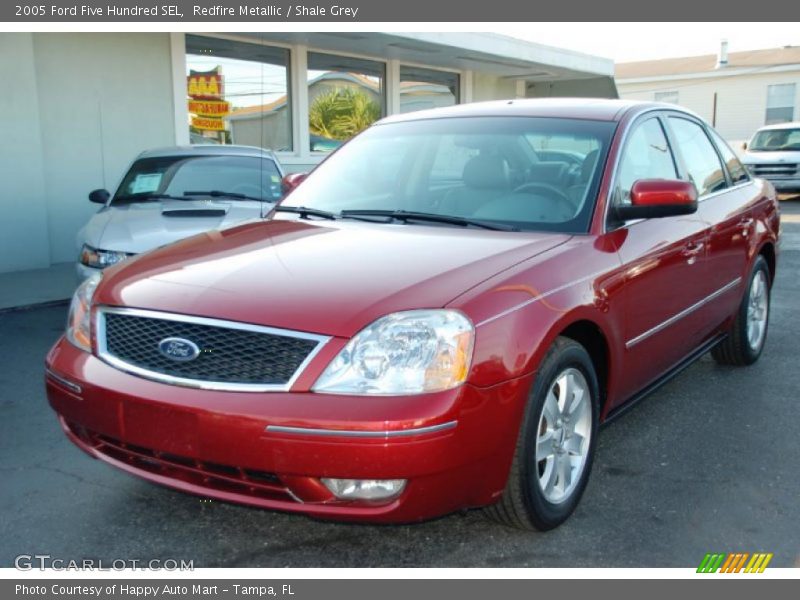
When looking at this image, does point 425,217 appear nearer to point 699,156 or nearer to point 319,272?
point 319,272

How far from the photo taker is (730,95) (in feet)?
104

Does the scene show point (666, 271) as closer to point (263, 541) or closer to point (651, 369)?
point (651, 369)

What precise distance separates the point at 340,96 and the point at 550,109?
10.2 metres

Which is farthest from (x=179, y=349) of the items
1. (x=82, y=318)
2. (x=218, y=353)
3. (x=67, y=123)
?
(x=67, y=123)

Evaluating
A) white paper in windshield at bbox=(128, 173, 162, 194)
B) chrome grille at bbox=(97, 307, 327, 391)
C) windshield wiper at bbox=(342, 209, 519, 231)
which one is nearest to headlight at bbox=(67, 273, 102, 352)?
chrome grille at bbox=(97, 307, 327, 391)

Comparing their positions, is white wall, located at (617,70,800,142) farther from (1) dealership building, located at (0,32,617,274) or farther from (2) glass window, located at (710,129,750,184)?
(2) glass window, located at (710,129,750,184)

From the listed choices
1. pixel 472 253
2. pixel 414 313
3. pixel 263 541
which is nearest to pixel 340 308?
pixel 414 313

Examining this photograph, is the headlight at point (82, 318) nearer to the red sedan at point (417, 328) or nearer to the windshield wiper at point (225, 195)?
the red sedan at point (417, 328)

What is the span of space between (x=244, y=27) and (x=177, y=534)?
916 centimetres

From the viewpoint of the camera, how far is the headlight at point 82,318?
3.10m

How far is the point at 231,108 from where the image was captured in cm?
1177

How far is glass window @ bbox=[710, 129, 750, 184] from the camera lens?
514 cm

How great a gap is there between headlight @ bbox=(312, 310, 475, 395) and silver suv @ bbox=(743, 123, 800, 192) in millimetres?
18244

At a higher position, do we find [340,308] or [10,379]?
[340,308]
